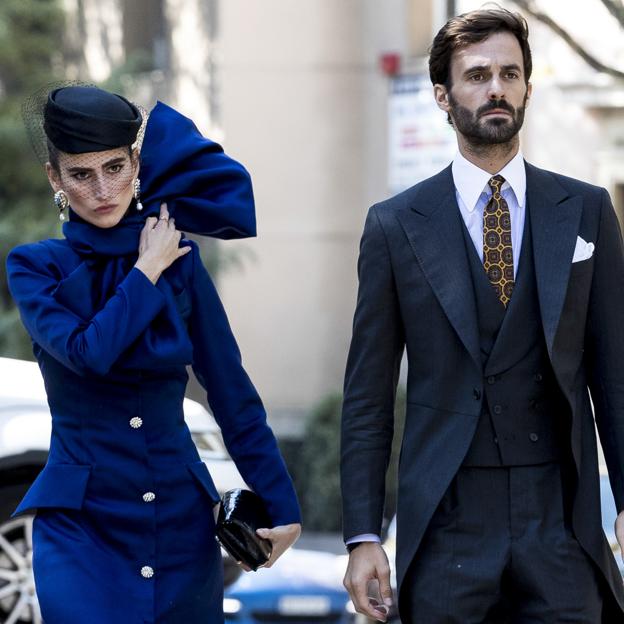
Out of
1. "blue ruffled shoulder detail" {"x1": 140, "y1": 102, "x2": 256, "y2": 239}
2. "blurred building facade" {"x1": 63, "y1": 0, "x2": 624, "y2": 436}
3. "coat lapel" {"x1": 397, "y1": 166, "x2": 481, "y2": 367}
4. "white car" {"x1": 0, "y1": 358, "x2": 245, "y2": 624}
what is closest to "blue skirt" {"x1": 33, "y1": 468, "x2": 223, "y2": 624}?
"blue ruffled shoulder detail" {"x1": 140, "y1": 102, "x2": 256, "y2": 239}

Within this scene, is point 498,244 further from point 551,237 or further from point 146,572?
point 146,572

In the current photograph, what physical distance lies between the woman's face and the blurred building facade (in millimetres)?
8910

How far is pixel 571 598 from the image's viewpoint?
3.71m

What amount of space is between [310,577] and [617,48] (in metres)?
5.28

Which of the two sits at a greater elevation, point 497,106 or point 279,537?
point 497,106

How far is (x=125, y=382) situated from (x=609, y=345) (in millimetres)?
1253

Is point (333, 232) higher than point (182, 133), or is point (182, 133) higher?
point (182, 133)

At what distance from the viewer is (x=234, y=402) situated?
4133 mm

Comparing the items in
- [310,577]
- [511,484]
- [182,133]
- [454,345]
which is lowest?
A: [310,577]

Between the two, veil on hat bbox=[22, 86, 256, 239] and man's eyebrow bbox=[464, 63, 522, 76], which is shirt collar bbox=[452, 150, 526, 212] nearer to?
man's eyebrow bbox=[464, 63, 522, 76]

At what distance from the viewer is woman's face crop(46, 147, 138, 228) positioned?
3.94 m

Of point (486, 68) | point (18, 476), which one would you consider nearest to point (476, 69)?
point (486, 68)

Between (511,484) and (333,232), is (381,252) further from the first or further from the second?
(333,232)

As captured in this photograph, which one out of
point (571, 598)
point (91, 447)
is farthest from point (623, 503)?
point (91, 447)
